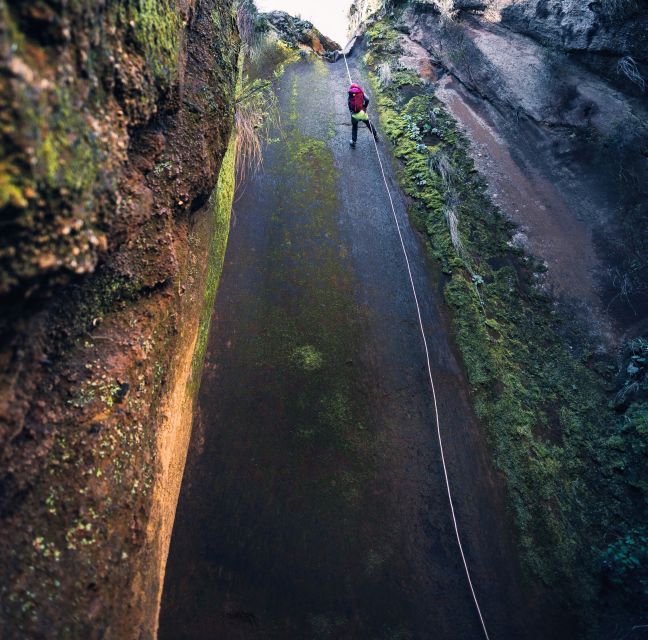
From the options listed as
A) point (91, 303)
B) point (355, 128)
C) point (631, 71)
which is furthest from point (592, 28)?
point (91, 303)

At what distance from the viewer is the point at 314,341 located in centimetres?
696

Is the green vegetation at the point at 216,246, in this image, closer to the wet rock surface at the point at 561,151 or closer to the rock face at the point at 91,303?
the rock face at the point at 91,303

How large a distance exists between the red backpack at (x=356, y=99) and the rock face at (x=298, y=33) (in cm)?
585

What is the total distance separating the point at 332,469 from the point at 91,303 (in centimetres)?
363

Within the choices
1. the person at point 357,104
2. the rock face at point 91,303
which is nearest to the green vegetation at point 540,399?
the person at point 357,104

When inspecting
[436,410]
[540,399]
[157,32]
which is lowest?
[436,410]

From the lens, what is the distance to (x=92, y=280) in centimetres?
377

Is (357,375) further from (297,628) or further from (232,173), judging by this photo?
(232,173)

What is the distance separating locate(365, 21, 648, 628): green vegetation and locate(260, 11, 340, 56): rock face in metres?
7.42

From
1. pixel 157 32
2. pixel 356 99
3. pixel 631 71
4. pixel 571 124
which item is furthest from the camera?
pixel 356 99

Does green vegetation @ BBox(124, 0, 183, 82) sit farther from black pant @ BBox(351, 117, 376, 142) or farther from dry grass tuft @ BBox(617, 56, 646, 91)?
dry grass tuft @ BBox(617, 56, 646, 91)

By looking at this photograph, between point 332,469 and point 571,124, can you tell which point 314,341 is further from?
point 571,124

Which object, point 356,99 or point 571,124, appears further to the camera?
point 356,99

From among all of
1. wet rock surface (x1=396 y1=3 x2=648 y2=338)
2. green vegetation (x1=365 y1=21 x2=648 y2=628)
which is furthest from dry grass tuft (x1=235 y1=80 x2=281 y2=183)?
wet rock surface (x1=396 y1=3 x2=648 y2=338)
